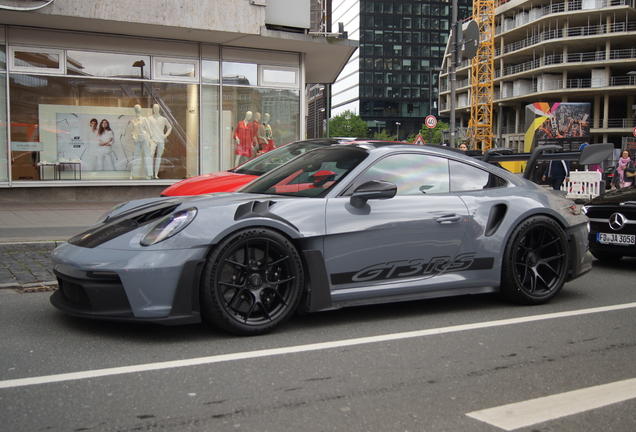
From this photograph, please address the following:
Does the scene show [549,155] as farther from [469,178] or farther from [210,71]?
[210,71]

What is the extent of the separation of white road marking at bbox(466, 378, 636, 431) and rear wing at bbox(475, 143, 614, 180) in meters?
2.38

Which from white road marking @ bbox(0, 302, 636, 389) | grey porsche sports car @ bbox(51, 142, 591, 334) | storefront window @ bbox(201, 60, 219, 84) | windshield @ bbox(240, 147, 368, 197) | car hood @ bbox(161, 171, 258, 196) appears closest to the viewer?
white road marking @ bbox(0, 302, 636, 389)

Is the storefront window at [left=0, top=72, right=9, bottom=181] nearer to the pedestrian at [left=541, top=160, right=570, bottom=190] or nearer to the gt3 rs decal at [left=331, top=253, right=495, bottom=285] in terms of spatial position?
the gt3 rs decal at [left=331, top=253, right=495, bottom=285]

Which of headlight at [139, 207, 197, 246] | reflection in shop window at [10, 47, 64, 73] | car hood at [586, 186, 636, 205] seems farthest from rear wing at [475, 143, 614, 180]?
reflection in shop window at [10, 47, 64, 73]

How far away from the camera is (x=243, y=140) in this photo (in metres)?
16.6

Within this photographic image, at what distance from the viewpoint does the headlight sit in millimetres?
4121

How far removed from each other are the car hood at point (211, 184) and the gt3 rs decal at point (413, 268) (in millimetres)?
3436

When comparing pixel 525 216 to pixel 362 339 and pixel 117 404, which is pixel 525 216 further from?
pixel 117 404

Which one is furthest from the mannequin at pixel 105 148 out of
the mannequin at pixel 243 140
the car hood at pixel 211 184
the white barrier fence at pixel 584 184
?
the white barrier fence at pixel 584 184

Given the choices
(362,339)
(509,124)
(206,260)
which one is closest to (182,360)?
(206,260)

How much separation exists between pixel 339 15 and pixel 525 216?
12705 cm

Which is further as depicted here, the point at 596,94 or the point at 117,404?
the point at 596,94

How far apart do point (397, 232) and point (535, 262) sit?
4.75ft

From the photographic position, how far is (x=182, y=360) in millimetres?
3805
